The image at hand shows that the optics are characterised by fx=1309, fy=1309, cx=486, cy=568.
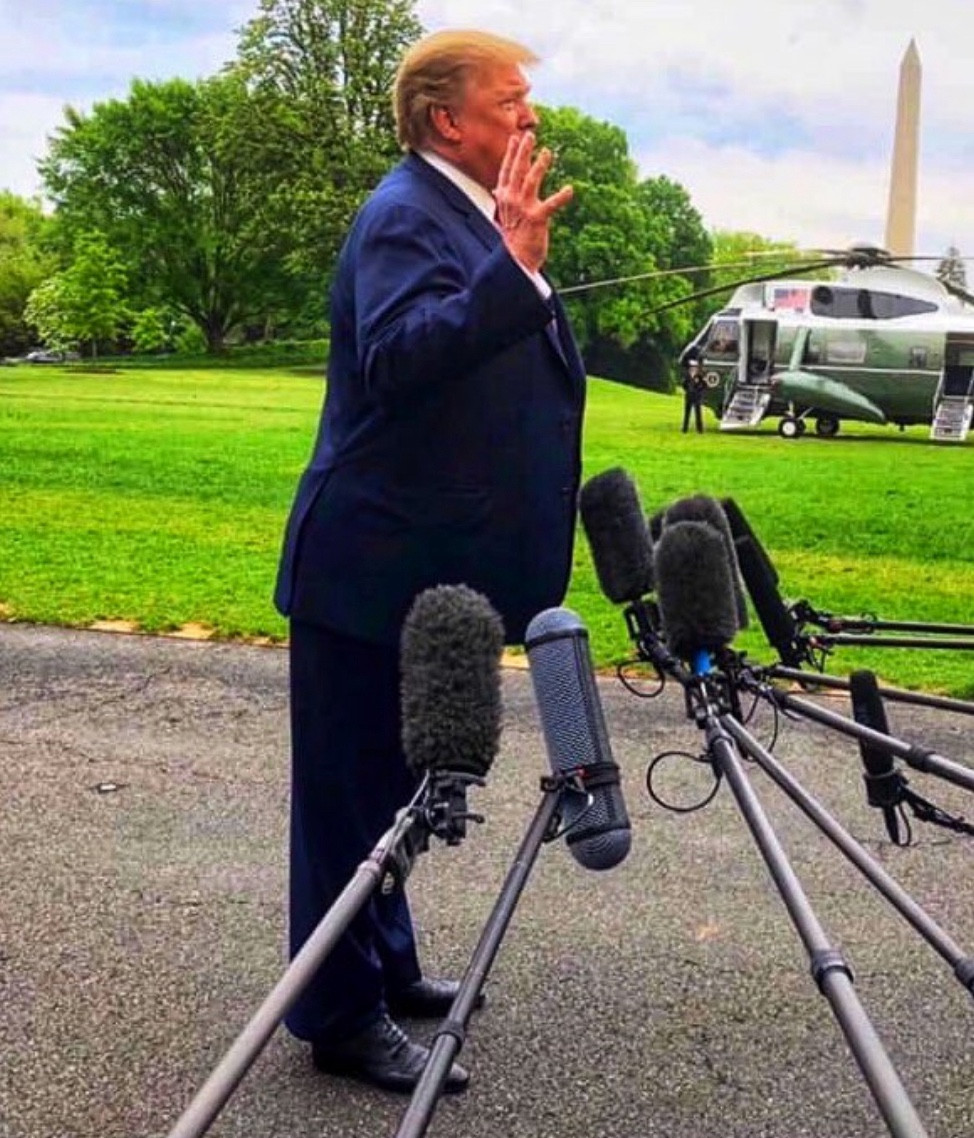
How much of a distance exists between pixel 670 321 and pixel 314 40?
13.2 m

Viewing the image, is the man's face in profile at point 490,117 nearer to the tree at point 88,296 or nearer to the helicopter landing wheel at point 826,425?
the helicopter landing wheel at point 826,425

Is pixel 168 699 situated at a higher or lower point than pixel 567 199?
lower

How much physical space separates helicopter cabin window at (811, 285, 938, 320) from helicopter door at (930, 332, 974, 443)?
80 cm

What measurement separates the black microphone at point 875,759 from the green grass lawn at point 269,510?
3.65m

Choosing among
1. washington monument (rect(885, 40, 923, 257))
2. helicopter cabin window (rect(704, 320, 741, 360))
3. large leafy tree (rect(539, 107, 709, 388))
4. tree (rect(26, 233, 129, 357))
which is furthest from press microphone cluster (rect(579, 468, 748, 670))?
tree (rect(26, 233, 129, 357))

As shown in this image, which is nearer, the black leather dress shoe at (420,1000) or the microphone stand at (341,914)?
the microphone stand at (341,914)

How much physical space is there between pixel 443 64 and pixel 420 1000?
1.82 m

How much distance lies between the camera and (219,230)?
4128 cm

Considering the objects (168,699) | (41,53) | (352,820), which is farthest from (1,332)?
(352,820)

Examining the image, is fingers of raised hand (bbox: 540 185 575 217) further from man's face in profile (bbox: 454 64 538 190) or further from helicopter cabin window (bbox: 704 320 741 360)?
helicopter cabin window (bbox: 704 320 741 360)

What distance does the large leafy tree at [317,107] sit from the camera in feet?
110

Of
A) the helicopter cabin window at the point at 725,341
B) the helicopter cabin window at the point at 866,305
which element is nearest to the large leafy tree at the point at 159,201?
the helicopter cabin window at the point at 725,341

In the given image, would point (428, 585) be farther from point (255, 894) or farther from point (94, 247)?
point (94, 247)

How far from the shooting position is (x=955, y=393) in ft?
63.9
